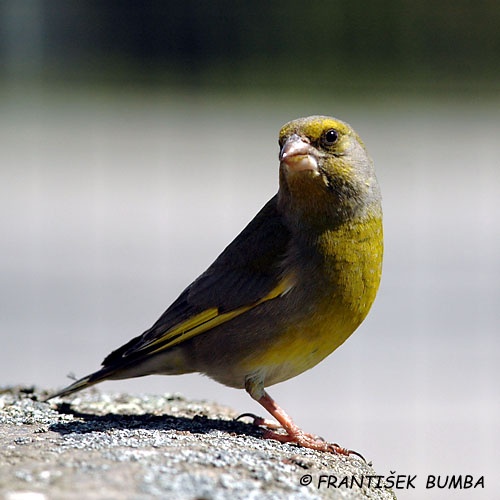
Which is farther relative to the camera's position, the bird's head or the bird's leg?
the bird's head

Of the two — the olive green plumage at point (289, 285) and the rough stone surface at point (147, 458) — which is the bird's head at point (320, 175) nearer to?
the olive green plumage at point (289, 285)

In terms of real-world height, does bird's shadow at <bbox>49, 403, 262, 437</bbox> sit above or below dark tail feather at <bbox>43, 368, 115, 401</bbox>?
below

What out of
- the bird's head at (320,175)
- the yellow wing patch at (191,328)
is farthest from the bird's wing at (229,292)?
the bird's head at (320,175)

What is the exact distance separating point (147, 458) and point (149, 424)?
980 millimetres

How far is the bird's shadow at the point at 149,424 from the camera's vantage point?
15.8 feet

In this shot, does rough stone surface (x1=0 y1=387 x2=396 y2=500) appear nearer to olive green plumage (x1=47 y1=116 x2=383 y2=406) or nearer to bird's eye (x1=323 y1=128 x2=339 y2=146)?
olive green plumage (x1=47 y1=116 x2=383 y2=406)

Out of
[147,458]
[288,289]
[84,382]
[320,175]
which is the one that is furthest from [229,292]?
[147,458]

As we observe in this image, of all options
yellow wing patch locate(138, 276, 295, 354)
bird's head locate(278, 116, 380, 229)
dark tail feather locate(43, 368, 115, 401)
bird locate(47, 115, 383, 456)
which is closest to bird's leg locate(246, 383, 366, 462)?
bird locate(47, 115, 383, 456)

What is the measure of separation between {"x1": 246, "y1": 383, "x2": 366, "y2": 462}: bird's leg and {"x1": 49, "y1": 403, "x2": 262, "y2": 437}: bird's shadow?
0.31 ft

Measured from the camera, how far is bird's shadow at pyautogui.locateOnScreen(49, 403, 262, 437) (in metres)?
4.82

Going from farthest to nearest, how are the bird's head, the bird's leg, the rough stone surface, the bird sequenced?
the bird's head
the bird
the bird's leg
the rough stone surface

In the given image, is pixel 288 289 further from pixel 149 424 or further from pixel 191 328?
pixel 149 424

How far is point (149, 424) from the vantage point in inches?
196

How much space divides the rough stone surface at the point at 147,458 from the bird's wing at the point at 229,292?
0.35 metres
